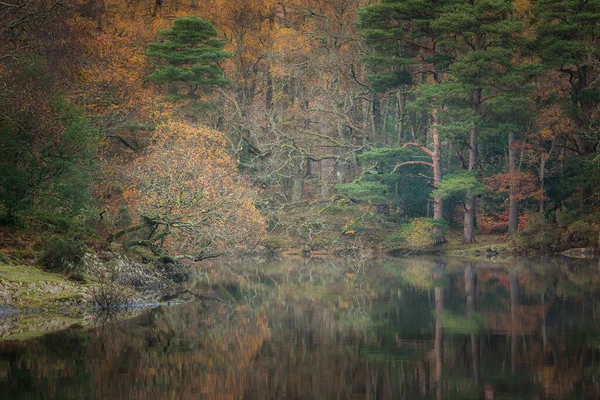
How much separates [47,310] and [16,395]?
8.38 meters

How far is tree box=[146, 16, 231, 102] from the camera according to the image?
40625mm

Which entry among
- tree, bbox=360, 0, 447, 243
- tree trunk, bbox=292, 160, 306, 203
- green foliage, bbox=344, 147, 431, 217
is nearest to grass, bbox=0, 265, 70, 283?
green foliage, bbox=344, 147, 431, 217

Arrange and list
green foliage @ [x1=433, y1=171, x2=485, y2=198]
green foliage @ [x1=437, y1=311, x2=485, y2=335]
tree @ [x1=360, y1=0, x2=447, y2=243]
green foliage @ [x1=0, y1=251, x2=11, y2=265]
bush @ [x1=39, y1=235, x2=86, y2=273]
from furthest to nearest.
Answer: tree @ [x1=360, y1=0, x2=447, y2=243]
green foliage @ [x1=433, y1=171, x2=485, y2=198]
bush @ [x1=39, y1=235, x2=86, y2=273]
green foliage @ [x1=0, y1=251, x2=11, y2=265]
green foliage @ [x1=437, y1=311, x2=485, y2=335]

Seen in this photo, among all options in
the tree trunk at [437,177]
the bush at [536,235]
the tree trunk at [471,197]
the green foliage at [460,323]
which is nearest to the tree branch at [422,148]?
the tree trunk at [437,177]

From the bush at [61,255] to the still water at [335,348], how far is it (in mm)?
2918

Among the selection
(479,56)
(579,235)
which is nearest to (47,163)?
(479,56)

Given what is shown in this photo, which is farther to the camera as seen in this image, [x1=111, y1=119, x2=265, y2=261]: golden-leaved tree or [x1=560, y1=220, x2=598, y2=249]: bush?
[x1=560, y1=220, x2=598, y2=249]: bush

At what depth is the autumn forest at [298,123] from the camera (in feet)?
83.8

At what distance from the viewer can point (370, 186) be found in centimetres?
4256

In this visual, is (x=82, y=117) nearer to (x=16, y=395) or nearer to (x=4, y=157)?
(x=4, y=157)

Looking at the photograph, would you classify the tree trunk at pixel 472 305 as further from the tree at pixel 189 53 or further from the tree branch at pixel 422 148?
the tree at pixel 189 53

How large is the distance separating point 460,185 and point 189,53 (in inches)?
602

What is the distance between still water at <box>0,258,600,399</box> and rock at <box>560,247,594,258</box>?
12000 millimetres

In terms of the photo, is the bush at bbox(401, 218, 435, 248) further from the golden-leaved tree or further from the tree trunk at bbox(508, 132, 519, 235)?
the golden-leaved tree
